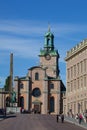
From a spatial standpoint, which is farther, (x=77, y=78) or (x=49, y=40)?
(x=49, y=40)

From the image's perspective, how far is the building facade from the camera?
96281mm

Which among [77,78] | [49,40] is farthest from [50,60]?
[77,78]

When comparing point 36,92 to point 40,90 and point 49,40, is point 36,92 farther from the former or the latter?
point 49,40

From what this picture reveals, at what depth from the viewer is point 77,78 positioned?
103 m

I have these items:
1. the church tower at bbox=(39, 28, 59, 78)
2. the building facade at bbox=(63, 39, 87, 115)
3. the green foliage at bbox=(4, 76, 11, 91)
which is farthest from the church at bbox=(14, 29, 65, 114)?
the building facade at bbox=(63, 39, 87, 115)

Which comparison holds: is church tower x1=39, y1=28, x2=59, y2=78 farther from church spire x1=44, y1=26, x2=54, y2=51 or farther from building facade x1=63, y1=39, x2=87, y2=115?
building facade x1=63, y1=39, x2=87, y2=115

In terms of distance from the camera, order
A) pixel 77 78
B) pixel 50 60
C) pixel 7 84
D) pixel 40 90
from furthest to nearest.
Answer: pixel 7 84 < pixel 50 60 < pixel 40 90 < pixel 77 78

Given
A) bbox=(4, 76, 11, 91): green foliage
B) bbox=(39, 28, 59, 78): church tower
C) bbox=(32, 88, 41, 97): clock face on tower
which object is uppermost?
bbox=(39, 28, 59, 78): church tower

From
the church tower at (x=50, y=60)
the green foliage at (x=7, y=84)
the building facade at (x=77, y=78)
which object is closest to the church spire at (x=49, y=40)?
the church tower at (x=50, y=60)

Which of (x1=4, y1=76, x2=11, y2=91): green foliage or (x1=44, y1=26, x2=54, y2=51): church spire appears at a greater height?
(x1=44, y1=26, x2=54, y2=51): church spire

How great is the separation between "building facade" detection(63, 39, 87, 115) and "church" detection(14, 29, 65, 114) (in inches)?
1350

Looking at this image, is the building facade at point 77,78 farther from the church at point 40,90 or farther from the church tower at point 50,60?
the church tower at point 50,60

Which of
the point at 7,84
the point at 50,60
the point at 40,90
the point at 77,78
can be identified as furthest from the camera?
the point at 7,84

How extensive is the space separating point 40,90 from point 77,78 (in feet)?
163
